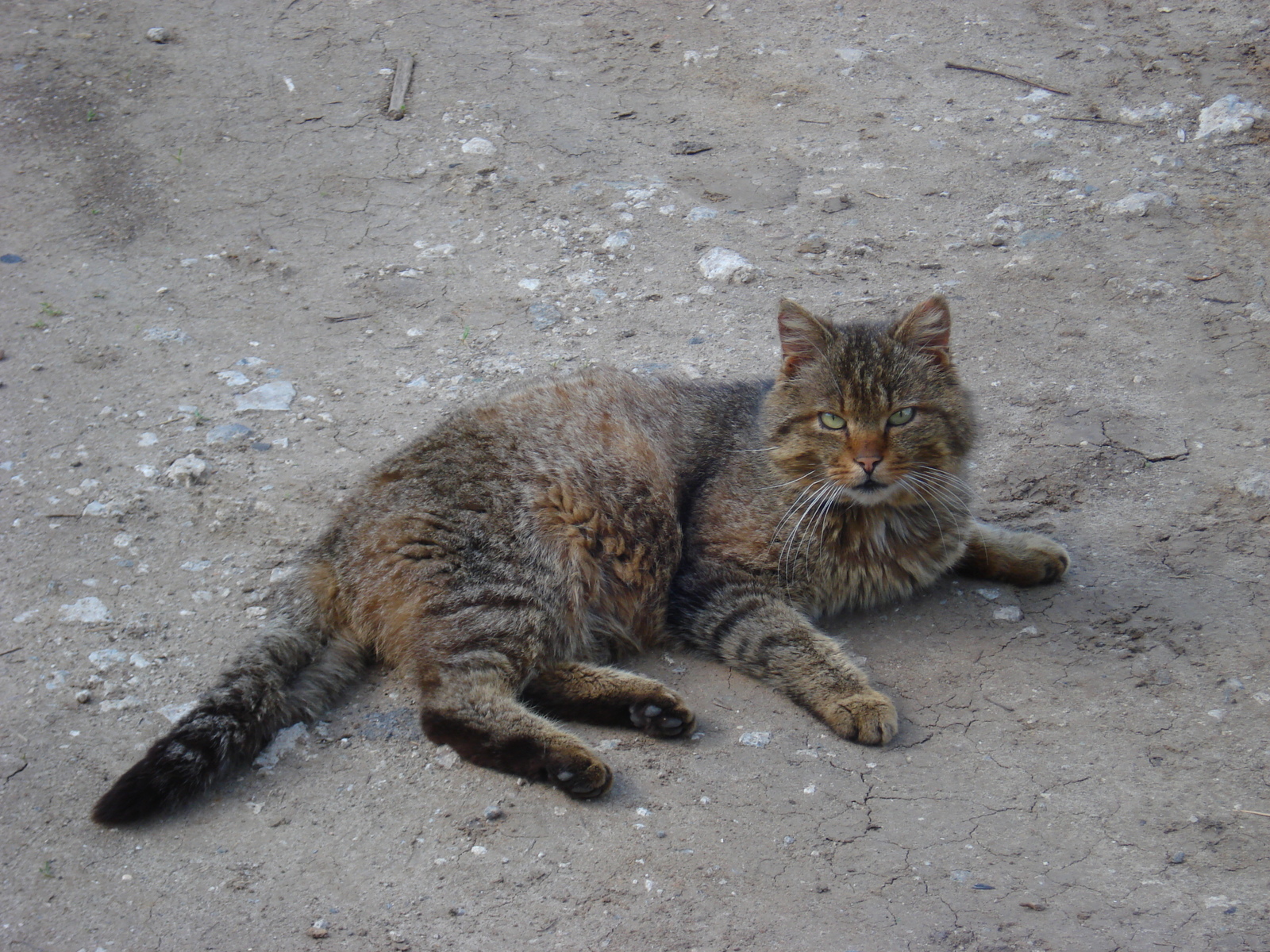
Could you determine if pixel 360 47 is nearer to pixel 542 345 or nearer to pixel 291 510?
pixel 542 345

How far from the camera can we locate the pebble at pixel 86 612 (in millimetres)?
3871

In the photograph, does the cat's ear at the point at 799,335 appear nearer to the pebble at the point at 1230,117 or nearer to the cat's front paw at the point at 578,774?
the cat's front paw at the point at 578,774

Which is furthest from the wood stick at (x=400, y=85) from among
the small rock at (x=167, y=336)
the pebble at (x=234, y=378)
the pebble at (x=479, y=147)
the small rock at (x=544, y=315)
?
the pebble at (x=234, y=378)

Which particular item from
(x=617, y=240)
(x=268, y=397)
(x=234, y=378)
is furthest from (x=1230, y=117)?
(x=234, y=378)

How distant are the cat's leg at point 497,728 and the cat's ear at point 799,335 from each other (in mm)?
1695

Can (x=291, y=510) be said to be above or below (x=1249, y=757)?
below

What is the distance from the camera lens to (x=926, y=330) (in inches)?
157

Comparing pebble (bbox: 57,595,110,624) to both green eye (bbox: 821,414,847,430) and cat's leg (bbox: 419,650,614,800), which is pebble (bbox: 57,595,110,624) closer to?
cat's leg (bbox: 419,650,614,800)

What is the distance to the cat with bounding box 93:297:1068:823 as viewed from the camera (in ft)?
11.6

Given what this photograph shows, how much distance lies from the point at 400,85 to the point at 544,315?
307 cm

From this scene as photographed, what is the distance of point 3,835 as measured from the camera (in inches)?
120

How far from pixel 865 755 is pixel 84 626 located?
3.02 m

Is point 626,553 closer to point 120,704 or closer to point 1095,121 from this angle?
point 120,704

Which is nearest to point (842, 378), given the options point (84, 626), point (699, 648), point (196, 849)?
point (699, 648)
